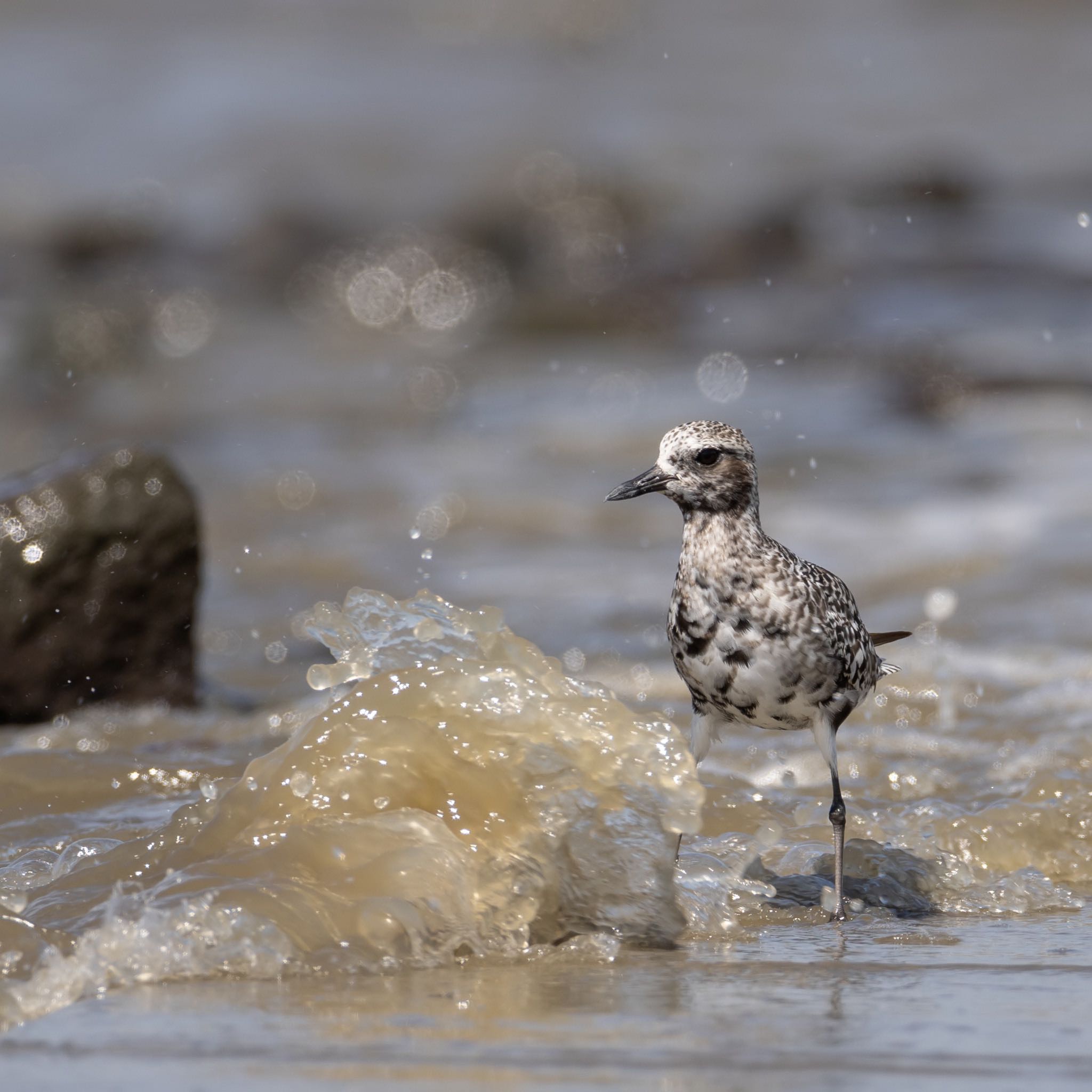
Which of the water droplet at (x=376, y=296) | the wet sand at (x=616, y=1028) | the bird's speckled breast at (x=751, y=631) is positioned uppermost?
the water droplet at (x=376, y=296)

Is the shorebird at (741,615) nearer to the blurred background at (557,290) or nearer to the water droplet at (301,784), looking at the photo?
the water droplet at (301,784)

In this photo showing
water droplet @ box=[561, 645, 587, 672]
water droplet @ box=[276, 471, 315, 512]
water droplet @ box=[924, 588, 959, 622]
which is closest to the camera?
water droplet @ box=[561, 645, 587, 672]

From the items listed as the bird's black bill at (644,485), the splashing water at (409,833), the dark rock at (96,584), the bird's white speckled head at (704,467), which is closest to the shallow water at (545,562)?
the splashing water at (409,833)

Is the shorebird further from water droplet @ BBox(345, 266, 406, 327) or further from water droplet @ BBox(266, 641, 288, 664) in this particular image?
water droplet @ BBox(345, 266, 406, 327)

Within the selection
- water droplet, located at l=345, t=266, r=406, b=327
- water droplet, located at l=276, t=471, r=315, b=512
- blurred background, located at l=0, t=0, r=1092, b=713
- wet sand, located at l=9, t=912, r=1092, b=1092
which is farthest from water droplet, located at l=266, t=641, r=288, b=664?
water droplet, located at l=345, t=266, r=406, b=327

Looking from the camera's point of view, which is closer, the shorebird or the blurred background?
the shorebird

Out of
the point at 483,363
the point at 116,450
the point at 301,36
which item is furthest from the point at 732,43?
the point at 116,450

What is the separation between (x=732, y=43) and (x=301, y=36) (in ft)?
27.4

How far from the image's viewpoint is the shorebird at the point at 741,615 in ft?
15.8

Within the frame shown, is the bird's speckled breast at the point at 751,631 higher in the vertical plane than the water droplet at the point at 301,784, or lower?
higher

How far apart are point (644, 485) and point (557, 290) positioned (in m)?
15.9

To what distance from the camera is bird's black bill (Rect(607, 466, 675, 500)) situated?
487cm

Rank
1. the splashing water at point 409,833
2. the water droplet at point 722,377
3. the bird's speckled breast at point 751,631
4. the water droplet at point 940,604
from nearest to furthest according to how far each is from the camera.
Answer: the splashing water at point 409,833 → the bird's speckled breast at point 751,631 → the water droplet at point 940,604 → the water droplet at point 722,377

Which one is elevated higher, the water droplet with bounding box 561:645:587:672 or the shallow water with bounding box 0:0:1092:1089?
the shallow water with bounding box 0:0:1092:1089
